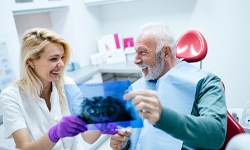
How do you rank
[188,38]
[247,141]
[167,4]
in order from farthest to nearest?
[167,4], [188,38], [247,141]

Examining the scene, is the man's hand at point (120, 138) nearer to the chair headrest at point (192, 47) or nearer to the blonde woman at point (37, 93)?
the blonde woman at point (37, 93)

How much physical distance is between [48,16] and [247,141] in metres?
2.92

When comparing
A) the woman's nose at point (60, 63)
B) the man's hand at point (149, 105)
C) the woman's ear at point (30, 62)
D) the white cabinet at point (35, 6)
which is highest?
the white cabinet at point (35, 6)

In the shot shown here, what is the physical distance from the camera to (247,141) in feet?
1.40

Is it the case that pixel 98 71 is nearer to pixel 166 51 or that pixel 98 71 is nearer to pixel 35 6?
pixel 35 6

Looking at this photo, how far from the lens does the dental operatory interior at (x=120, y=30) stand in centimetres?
200

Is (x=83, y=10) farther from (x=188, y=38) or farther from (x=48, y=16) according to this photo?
(x=188, y=38)

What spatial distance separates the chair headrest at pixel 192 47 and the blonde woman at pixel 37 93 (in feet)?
2.45

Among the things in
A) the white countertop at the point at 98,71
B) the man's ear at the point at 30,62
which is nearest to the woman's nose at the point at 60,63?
the man's ear at the point at 30,62

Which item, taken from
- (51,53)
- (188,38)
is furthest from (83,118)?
(188,38)

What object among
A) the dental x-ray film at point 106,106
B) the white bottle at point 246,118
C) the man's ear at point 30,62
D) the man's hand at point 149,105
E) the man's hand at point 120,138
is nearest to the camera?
the man's hand at point 149,105

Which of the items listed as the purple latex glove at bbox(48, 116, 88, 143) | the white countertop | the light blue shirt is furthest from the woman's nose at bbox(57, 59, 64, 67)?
the white countertop

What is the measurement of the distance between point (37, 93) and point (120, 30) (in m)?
2.00

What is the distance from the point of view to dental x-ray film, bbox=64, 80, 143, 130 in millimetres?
804
